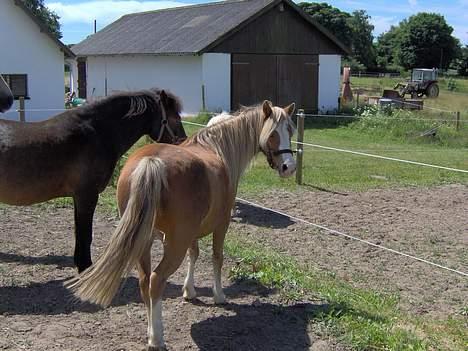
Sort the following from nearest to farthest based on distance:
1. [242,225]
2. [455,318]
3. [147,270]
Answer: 1. [147,270]
2. [455,318]
3. [242,225]

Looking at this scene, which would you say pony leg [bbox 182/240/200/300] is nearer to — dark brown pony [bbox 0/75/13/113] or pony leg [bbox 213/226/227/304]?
pony leg [bbox 213/226/227/304]

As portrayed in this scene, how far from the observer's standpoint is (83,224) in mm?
5188

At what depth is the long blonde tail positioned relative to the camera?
11.8ft

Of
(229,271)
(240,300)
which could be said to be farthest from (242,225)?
(240,300)

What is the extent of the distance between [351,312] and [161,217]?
67.7 inches

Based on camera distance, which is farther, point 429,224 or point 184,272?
point 429,224

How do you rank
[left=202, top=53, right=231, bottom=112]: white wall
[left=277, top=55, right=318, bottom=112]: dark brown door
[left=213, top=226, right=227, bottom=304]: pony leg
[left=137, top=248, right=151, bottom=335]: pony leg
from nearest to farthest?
[left=137, top=248, right=151, bottom=335]: pony leg → [left=213, top=226, right=227, bottom=304]: pony leg → [left=202, top=53, right=231, bottom=112]: white wall → [left=277, top=55, right=318, bottom=112]: dark brown door

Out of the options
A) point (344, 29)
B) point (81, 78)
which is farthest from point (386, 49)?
point (81, 78)

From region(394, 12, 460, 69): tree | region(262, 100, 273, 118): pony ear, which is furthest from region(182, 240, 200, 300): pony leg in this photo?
region(394, 12, 460, 69): tree

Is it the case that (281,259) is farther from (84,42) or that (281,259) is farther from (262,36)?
(84,42)

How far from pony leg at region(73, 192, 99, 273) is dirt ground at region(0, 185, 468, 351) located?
223 millimetres

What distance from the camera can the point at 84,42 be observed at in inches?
1276

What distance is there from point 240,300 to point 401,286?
70.8 inches

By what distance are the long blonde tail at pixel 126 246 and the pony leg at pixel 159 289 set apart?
18 centimetres
